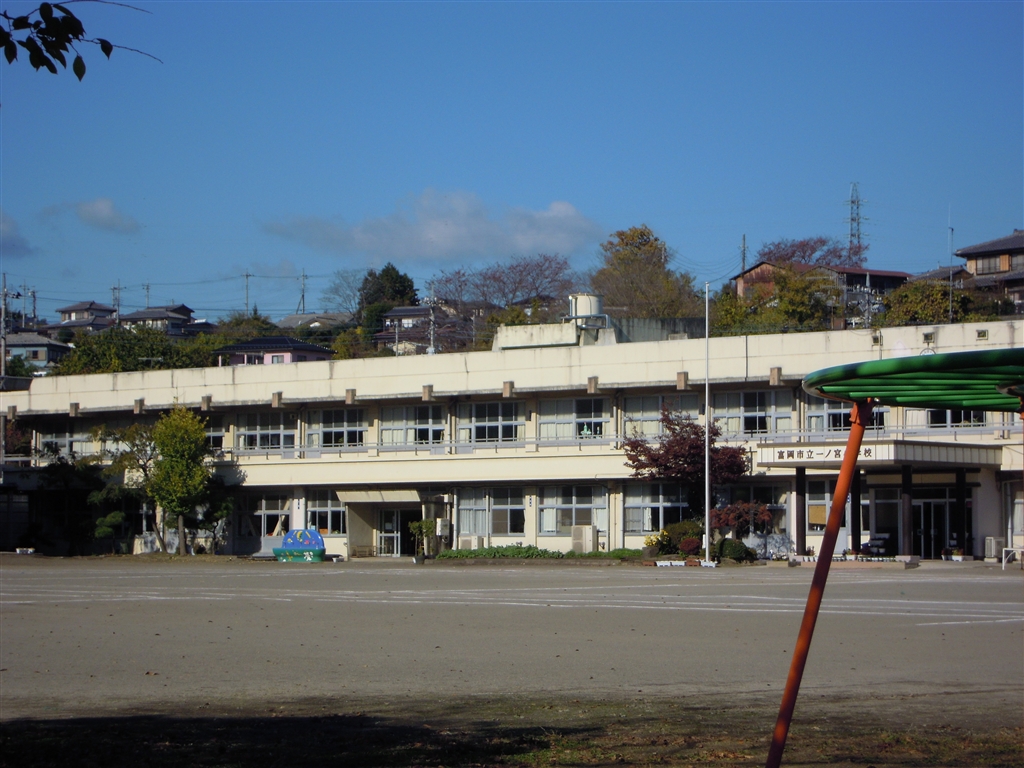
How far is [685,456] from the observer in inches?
1745

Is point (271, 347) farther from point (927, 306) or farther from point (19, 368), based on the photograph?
point (927, 306)

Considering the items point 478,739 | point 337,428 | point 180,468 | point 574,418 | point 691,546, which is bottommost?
point 691,546

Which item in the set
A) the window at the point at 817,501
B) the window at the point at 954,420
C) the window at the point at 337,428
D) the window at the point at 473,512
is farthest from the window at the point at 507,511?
the window at the point at 954,420

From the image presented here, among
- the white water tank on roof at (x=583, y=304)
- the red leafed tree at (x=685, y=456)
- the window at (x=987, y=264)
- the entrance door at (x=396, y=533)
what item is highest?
the window at (x=987, y=264)

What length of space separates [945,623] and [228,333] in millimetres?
94777

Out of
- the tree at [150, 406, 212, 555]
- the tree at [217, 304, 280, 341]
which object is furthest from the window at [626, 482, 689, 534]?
the tree at [217, 304, 280, 341]

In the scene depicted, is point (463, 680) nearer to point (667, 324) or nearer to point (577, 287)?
point (667, 324)

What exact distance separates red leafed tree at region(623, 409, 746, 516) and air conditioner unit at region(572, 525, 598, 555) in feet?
15.5

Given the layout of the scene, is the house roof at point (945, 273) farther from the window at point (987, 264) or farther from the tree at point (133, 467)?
the tree at point (133, 467)

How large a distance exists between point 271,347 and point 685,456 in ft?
162

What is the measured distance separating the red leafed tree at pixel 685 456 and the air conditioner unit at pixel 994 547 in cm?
913

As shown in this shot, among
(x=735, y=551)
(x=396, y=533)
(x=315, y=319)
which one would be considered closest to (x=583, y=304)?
(x=396, y=533)

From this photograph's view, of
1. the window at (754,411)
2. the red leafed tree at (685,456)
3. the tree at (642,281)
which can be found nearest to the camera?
the red leafed tree at (685,456)

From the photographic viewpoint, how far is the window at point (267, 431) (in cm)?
5847
